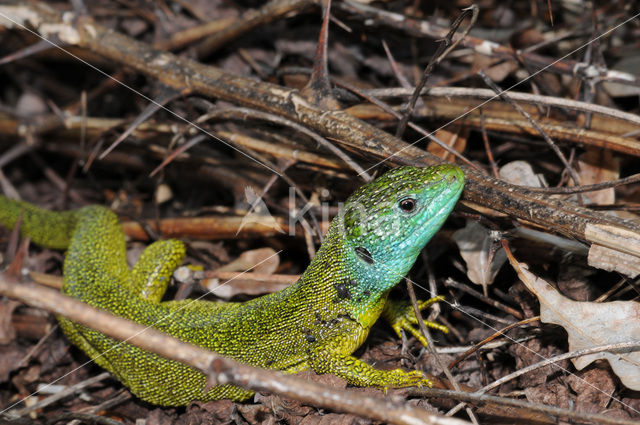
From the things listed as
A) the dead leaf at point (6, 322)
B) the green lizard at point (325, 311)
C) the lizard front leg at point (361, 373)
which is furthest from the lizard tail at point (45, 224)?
the lizard front leg at point (361, 373)

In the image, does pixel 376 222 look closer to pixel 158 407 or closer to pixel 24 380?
pixel 158 407

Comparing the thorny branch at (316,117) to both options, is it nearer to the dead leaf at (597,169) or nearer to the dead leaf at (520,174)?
the dead leaf at (520,174)

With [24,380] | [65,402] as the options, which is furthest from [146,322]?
[24,380]

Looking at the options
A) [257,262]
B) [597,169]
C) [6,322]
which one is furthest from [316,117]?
[6,322]

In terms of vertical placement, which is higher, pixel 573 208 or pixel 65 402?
pixel 573 208

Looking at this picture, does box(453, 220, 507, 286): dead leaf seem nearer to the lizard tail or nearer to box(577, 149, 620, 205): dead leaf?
box(577, 149, 620, 205): dead leaf

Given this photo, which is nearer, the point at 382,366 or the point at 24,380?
the point at 382,366

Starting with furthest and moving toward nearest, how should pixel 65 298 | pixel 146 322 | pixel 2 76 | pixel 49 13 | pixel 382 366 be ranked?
1. pixel 2 76
2. pixel 49 13
3. pixel 146 322
4. pixel 382 366
5. pixel 65 298
